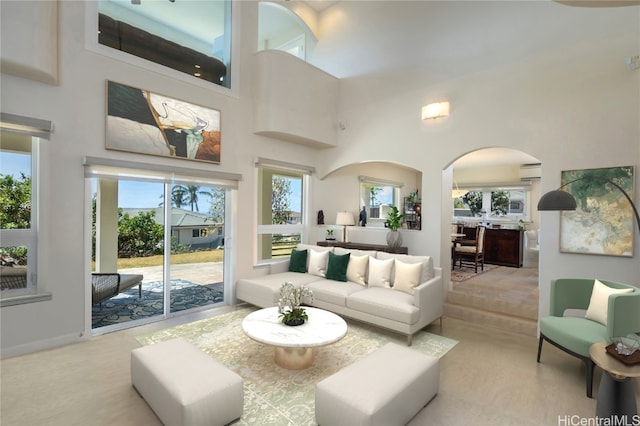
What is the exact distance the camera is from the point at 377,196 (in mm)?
8711

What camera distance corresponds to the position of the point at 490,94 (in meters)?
4.42

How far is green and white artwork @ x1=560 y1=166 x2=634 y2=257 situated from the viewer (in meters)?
3.44

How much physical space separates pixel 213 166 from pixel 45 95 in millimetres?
2076

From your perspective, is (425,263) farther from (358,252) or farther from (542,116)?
(542,116)

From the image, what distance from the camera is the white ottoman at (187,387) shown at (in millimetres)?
2053

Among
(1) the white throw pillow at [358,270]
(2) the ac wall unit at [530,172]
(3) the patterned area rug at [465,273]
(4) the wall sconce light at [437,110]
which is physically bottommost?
(3) the patterned area rug at [465,273]

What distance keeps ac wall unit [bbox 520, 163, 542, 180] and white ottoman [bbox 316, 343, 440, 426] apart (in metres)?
7.39

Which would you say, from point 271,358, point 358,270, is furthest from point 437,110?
point 271,358

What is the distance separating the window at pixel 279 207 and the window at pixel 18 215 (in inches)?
118

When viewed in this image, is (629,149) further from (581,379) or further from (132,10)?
(132,10)

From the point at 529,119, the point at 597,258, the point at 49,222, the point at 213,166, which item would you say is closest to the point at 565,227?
the point at 597,258

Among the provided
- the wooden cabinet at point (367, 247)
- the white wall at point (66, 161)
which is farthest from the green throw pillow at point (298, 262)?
the white wall at point (66, 161)

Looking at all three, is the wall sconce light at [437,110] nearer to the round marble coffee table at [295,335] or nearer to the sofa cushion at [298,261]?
the sofa cushion at [298,261]

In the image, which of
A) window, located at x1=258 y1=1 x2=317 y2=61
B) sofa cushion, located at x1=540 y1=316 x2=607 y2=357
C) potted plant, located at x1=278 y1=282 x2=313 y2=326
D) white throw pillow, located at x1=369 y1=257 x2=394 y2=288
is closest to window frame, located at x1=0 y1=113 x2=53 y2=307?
potted plant, located at x1=278 y1=282 x2=313 y2=326
